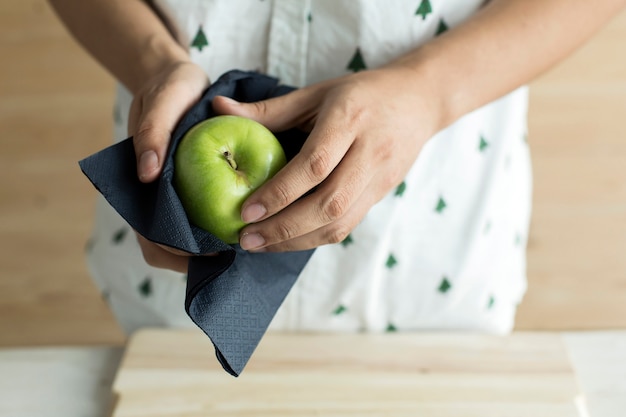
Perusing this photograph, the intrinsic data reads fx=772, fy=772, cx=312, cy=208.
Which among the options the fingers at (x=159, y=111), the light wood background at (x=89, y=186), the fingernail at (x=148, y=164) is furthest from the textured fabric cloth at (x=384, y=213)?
the light wood background at (x=89, y=186)

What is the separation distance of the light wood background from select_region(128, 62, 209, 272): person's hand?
4.05ft

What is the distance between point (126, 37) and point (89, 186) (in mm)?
1348

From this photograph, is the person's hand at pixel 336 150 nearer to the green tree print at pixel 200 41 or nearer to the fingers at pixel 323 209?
the fingers at pixel 323 209

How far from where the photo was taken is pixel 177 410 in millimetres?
777

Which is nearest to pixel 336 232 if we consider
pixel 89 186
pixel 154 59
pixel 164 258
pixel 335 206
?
pixel 335 206

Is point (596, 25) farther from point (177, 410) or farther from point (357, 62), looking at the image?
point (177, 410)

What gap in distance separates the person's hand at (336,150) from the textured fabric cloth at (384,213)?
11cm

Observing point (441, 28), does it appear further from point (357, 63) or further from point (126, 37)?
point (126, 37)

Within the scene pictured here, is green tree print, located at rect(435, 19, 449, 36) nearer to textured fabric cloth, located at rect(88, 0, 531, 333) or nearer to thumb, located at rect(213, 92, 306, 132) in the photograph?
textured fabric cloth, located at rect(88, 0, 531, 333)

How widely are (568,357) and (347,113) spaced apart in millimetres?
380

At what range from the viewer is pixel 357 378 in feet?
2.62

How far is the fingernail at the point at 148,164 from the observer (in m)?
0.67

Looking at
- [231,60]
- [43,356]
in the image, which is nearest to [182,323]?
[43,356]

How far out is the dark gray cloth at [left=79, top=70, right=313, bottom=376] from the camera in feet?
2.12
